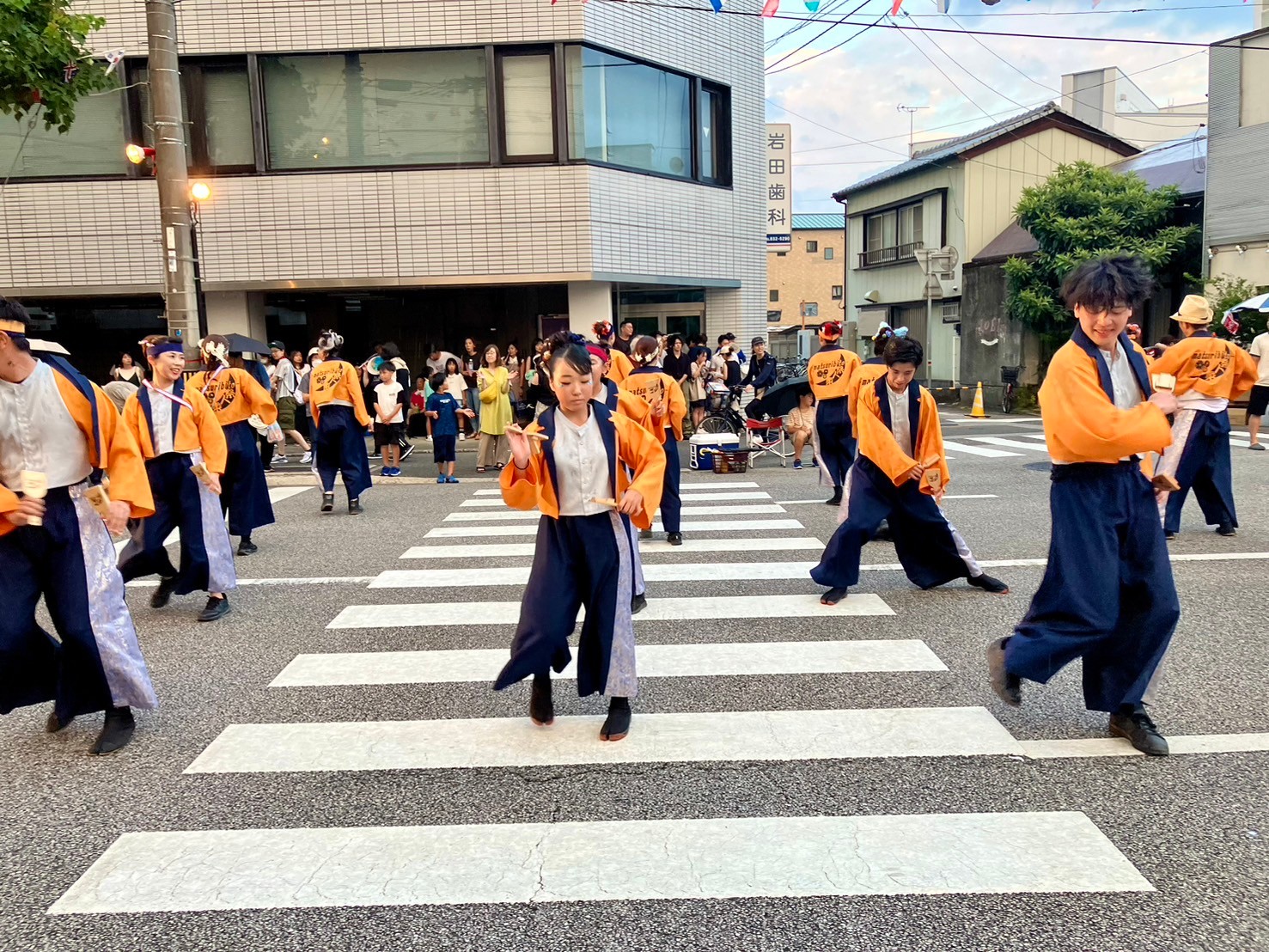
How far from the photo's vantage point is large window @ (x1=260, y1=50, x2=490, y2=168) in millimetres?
16828

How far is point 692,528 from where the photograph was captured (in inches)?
380

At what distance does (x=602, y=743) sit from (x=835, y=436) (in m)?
6.24

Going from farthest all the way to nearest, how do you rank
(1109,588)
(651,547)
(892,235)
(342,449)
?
(892,235), (342,449), (651,547), (1109,588)

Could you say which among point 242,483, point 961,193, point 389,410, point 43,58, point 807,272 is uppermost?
point 807,272

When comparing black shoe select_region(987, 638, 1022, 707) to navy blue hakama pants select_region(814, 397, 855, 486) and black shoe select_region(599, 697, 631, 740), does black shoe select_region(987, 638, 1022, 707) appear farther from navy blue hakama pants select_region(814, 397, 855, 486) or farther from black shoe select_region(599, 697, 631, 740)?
navy blue hakama pants select_region(814, 397, 855, 486)

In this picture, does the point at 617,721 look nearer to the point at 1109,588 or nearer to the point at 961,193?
the point at 1109,588

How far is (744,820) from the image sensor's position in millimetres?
3594

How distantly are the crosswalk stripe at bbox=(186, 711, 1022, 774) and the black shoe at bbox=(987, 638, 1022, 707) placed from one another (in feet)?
0.41

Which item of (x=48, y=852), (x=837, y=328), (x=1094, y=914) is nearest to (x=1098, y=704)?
(x=1094, y=914)

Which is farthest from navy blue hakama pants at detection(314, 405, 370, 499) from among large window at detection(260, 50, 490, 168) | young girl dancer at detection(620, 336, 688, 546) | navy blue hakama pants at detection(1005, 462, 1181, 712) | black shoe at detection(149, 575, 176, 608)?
navy blue hakama pants at detection(1005, 462, 1181, 712)

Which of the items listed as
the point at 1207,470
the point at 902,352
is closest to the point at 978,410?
the point at 1207,470

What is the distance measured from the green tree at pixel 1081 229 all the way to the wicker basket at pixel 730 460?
469 inches

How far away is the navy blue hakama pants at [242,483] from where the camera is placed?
859 cm

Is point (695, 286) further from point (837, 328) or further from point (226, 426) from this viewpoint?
point (226, 426)
